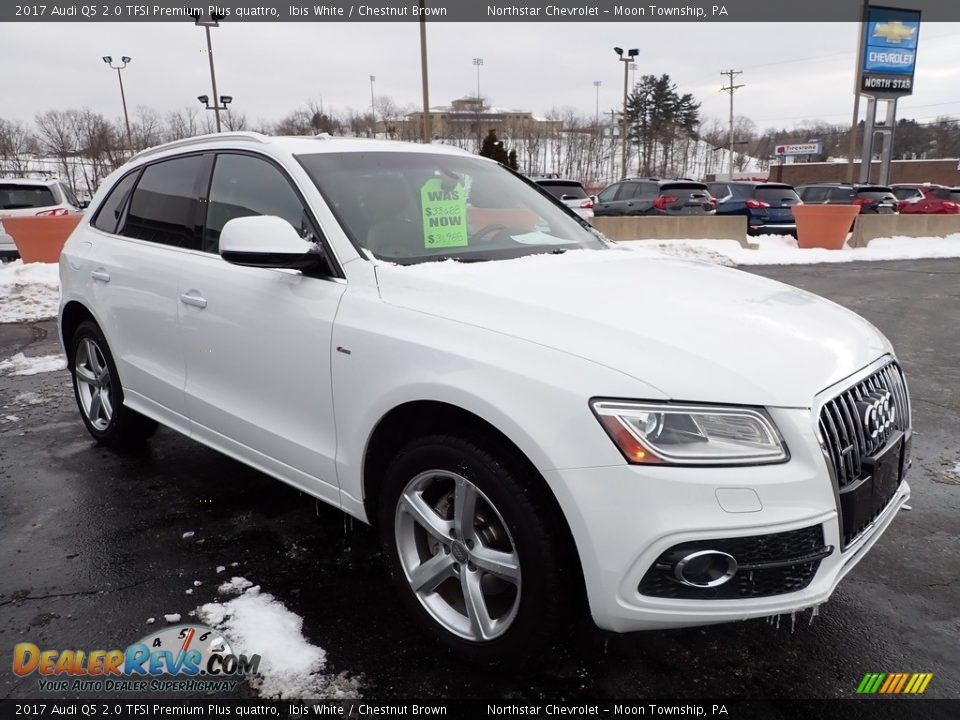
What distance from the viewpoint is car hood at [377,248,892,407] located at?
1.91 meters

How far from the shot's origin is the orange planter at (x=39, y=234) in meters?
10.9

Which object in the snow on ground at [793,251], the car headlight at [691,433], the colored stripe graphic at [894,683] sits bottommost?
the snow on ground at [793,251]

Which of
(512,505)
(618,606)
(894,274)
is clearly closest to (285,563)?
(512,505)

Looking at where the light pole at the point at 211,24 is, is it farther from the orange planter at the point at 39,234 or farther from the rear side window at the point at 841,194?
the rear side window at the point at 841,194

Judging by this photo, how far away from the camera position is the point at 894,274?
40.6ft

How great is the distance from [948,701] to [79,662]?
9.55 ft

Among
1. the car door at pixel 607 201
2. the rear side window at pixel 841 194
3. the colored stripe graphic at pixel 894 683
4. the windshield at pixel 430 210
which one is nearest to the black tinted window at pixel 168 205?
the windshield at pixel 430 210

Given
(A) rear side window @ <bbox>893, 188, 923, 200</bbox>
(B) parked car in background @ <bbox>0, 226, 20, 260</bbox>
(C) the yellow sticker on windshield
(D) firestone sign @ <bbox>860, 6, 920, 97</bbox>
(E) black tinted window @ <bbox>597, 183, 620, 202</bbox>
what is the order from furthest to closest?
1. (D) firestone sign @ <bbox>860, 6, 920, 97</bbox>
2. (A) rear side window @ <bbox>893, 188, 923, 200</bbox>
3. (E) black tinted window @ <bbox>597, 183, 620, 202</bbox>
4. (B) parked car in background @ <bbox>0, 226, 20, 260</bbox>
5. (C) the yellow sticker on windshield

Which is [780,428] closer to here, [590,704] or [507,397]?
[507,397]

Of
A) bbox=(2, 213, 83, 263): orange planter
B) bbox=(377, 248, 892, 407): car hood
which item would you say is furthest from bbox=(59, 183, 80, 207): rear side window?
bbox=(377, 248, 892, 407): car hood

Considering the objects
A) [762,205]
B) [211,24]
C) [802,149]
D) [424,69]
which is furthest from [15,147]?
[802,149]

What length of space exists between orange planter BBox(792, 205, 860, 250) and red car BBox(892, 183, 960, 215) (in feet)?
28.4

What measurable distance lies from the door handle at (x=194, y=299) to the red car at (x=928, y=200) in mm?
24607

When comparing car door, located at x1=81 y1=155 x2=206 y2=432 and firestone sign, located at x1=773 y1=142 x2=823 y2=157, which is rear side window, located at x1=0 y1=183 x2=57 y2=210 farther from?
firestone sign, located at x1=773 y1=142 x2=823 y2=157
